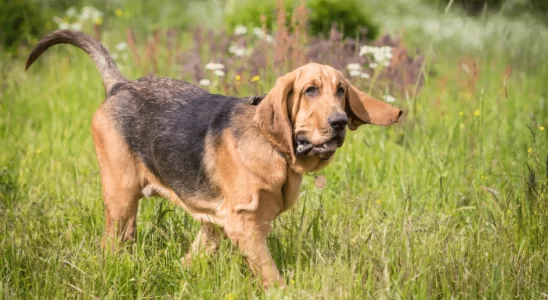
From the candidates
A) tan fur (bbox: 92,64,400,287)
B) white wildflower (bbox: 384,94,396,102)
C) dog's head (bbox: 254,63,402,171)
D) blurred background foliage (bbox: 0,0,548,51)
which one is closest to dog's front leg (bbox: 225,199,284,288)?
tan fur (bbox: 92,64,400,287)

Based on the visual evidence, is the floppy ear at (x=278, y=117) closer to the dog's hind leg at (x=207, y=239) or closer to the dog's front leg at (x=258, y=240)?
the dog's front leg at (x=258, y=240)

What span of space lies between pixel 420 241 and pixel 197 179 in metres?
1.37

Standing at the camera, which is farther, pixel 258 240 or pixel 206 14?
pixel 206 14

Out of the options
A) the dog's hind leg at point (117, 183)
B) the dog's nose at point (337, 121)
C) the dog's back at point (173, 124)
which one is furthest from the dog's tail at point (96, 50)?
the dog's nose at point (337, 121)

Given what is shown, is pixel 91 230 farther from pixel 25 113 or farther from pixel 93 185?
pixel 25 113

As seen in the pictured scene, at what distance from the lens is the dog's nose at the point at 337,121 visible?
3.43m

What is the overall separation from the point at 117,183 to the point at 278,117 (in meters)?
1.30

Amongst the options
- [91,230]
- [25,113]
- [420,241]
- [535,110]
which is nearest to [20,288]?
[91,230]

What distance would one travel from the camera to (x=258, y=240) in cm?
378

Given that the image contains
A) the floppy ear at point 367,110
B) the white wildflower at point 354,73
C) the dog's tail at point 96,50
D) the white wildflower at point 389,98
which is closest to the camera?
the floppy ear at point 367,110

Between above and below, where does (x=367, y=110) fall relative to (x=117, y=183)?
above

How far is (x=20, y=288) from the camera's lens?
3.88m

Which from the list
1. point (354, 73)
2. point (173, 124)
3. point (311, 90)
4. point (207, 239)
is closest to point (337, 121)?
point (311, 90)

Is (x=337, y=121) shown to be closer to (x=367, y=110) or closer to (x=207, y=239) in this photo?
(x=367, y=110)
